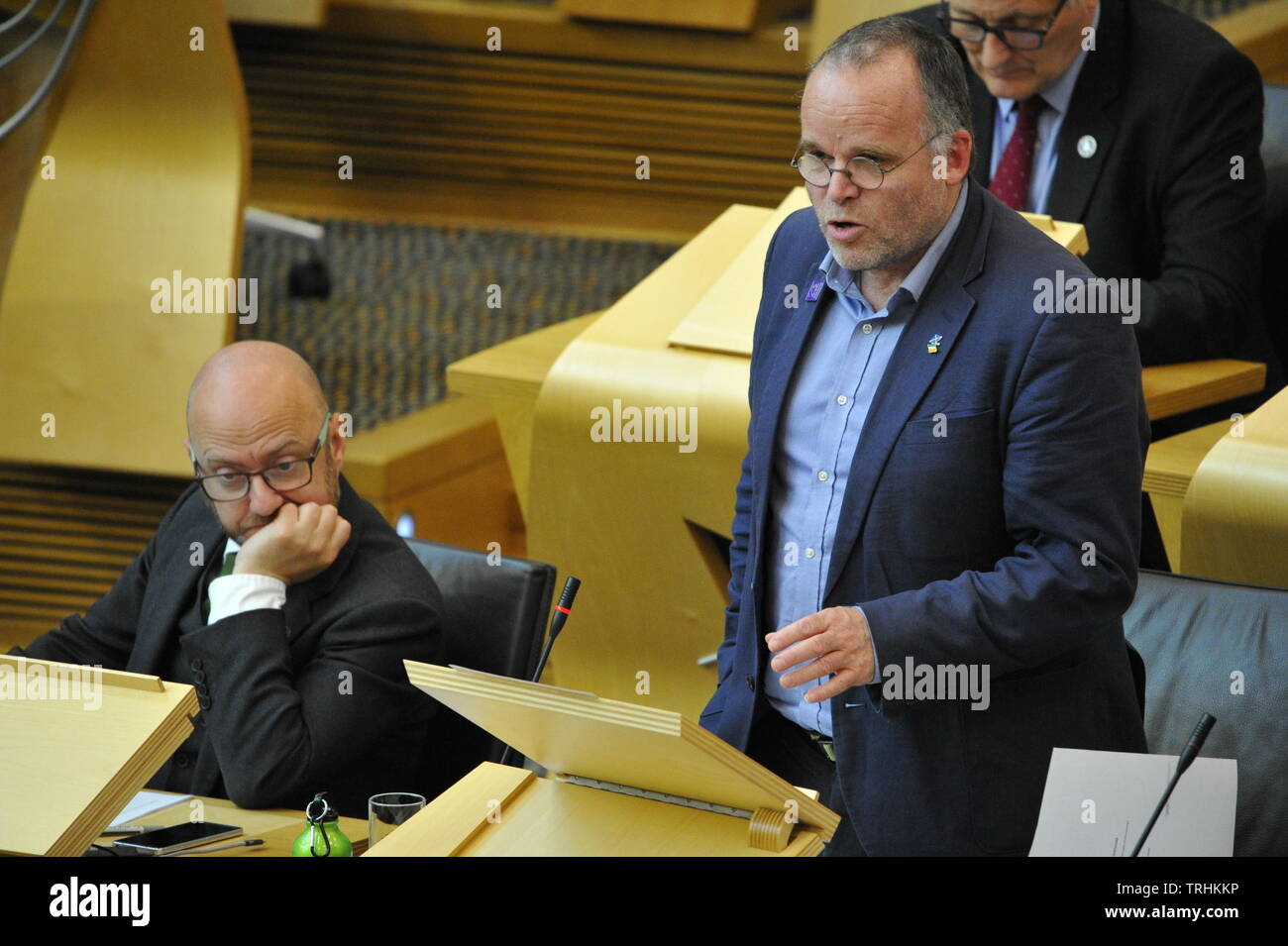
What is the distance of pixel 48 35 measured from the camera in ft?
14.4

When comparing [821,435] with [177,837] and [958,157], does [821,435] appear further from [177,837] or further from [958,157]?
[177,837]

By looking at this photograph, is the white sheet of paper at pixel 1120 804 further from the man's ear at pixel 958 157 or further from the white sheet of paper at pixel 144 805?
the white sheet of paper at pixel 144 805

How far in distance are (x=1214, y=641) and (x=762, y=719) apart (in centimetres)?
58

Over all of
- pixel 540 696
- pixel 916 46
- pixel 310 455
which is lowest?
pixel 540 696

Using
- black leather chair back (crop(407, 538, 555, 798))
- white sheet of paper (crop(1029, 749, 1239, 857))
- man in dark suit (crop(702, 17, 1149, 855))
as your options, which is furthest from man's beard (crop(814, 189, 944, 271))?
black leather chair back (crop(407, 538, 555, 798))

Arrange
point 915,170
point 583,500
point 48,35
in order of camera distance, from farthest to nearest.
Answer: point 48,35 < point 583,500 < point 915,170

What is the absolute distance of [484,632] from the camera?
253 centimetres

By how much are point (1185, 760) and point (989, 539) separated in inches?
15.4

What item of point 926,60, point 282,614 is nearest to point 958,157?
point 926,60

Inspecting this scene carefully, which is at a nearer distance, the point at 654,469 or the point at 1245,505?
the point at 1245,505

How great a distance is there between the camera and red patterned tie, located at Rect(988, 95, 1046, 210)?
10.8ft

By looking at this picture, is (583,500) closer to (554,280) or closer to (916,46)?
(916,46)
